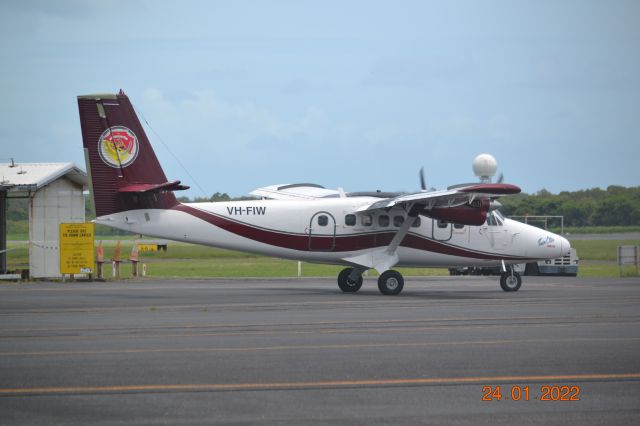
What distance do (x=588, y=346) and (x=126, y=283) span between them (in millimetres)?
21884

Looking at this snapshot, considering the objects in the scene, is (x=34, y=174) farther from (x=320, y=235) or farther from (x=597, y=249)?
(x=597, y=249)

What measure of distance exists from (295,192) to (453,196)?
8.61 meters

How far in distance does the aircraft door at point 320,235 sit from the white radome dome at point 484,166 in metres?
19.7

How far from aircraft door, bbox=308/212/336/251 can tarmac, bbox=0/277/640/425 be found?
4.55 metres

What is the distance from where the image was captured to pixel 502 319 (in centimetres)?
1877

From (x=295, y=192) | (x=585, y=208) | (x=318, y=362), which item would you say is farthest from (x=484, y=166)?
(x=585, y=208)

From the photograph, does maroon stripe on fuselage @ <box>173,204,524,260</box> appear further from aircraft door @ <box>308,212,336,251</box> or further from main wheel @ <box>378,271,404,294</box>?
main wheel @ <box>378,271,404,294</box>

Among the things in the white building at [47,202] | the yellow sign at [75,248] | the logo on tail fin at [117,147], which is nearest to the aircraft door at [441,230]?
the logo on tail fin at [117,147]

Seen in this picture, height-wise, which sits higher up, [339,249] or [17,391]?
[339,249]

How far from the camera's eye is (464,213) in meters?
27.6

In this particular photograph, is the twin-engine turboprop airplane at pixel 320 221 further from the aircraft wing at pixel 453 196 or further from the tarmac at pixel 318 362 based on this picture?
the tarmac at pixel 318 362

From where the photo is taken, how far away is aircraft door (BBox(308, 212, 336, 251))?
27.8 metres

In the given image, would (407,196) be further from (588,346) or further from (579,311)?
(588,346)

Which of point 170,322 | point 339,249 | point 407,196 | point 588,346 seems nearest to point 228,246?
point 339,249
